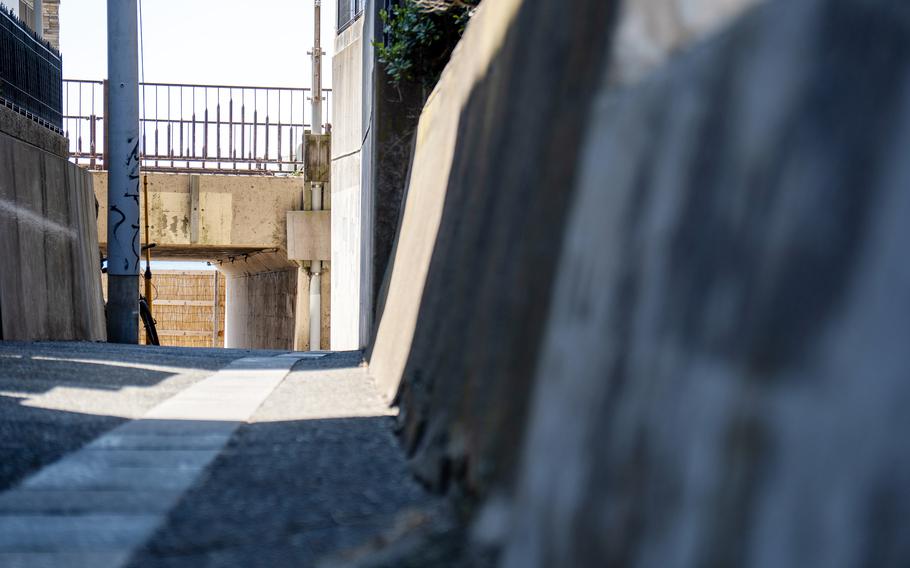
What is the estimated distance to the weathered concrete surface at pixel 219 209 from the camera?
20688 millimetres

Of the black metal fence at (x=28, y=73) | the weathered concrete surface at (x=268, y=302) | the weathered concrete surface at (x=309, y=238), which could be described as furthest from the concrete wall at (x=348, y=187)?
the black metal fence at (x=28, y=73)

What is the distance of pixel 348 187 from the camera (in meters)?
15.9

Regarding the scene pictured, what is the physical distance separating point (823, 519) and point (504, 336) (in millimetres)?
1605

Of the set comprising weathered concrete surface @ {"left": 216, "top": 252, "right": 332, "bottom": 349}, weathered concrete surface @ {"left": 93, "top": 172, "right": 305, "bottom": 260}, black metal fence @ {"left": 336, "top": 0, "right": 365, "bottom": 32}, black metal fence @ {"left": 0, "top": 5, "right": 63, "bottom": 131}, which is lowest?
weathered concrete surface @ {"left": 216, "top": 252, "right": 332, "bottom": 349}

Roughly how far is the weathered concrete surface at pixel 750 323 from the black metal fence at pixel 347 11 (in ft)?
46.8

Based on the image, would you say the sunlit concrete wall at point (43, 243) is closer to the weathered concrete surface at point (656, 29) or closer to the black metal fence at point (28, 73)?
the black metal fence at point (28, 73)

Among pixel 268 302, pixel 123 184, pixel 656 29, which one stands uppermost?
pixel 656 29

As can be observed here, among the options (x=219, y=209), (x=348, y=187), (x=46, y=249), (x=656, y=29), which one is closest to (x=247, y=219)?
(x=219, y=209)

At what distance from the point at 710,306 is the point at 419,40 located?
8318 millimetres

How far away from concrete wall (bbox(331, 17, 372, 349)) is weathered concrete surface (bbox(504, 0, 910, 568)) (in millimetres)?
10561

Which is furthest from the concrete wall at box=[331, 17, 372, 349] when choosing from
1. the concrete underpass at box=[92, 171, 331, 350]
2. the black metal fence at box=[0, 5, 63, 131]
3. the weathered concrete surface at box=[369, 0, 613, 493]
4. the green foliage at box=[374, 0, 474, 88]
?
the weathered concrete surface at box=[369, 0, 613, 493]

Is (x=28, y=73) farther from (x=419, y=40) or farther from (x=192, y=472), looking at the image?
(x=192, y=472)

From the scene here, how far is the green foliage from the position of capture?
923 centimetres

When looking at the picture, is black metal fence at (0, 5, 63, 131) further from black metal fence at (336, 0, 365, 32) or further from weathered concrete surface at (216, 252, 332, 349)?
weathered concrete surface at (216, 252, 332, 349)
